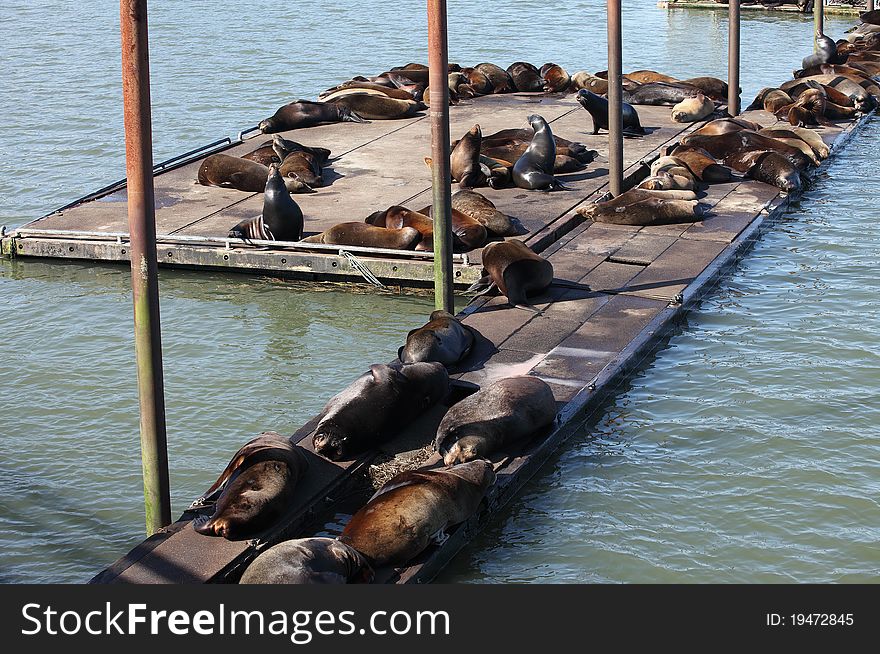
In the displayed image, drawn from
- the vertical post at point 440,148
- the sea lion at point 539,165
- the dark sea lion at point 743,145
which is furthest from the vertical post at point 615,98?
the vertical post at point 440,148

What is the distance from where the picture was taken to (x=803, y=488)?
746cm

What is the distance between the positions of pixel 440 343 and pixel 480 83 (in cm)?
1186

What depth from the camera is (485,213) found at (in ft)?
38.0

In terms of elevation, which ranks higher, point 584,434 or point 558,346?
point 558,346

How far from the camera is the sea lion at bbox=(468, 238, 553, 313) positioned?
990 cm

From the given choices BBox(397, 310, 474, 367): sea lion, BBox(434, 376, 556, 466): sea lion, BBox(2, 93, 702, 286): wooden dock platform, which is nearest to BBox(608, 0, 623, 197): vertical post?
BBox(2, 93, 702, 286): wooden dock platform

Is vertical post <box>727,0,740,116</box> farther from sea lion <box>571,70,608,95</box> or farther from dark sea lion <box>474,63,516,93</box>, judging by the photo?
dark sea lion <box>474,63,516,93</box>

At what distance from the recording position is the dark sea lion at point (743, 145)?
48.1 ft

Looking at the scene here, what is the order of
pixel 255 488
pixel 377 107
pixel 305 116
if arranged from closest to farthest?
pixel 255 488 < pixel 305 116 < pixel 377 107

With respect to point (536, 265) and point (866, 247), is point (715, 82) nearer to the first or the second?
point (866, 247)

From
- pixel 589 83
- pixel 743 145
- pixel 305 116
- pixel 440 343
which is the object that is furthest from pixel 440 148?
pixel 589 83

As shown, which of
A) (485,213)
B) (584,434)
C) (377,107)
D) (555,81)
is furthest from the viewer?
(555,81)

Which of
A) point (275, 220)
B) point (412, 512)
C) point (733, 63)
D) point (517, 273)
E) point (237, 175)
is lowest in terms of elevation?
point (412, 512)

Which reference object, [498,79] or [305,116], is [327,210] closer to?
[305,116]
